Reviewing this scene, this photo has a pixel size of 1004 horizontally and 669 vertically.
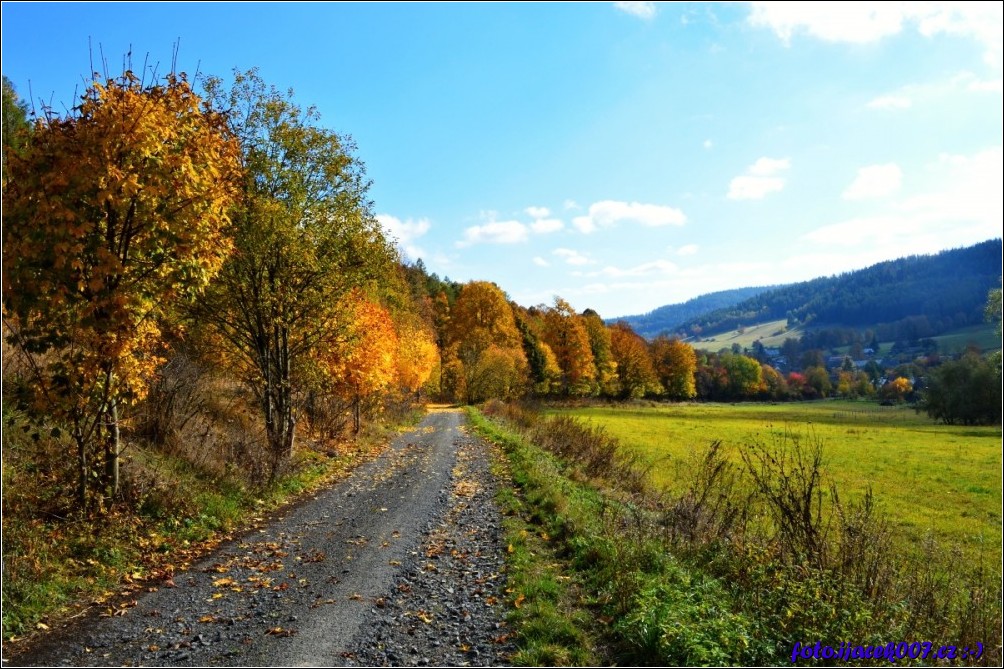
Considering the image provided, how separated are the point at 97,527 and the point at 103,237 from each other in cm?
491

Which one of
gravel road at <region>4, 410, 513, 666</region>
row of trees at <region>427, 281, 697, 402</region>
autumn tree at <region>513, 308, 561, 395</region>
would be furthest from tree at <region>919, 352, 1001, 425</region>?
gravel road at <region>4, 410, 513, 666</region>

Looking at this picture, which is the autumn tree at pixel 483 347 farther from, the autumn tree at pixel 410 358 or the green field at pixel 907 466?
the green field at pixel 907 466

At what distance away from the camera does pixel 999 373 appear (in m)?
59.8

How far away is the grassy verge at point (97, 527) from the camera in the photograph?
296 inches

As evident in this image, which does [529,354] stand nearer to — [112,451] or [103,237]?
[112,451]

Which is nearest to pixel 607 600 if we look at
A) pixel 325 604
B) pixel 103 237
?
pixel 325 604

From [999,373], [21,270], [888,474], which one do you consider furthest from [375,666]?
[999,373]

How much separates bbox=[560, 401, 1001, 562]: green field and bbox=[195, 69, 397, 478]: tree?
1383 centimetres

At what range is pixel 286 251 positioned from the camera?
17.3 meters

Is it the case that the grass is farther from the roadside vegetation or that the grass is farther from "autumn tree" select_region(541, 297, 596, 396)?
"autumn tree" select_region(541, 297, 596, 396)

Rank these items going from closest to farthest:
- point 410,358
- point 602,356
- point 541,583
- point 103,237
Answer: point 541,583, point 103,237, point 410,358, point 602,356

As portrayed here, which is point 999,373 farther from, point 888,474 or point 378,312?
point 378,312

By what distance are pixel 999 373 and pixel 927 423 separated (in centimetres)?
884

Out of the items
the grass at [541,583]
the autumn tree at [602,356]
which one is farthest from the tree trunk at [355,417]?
the autumn tree at [602,356]
